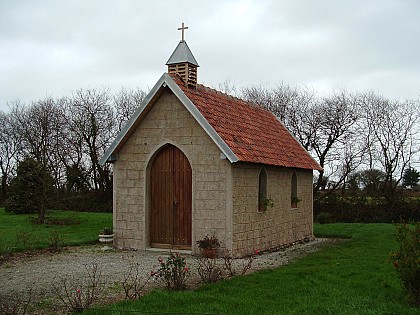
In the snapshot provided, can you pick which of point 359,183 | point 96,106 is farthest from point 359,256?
point 96,106

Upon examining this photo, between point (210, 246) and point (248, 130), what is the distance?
4574mm

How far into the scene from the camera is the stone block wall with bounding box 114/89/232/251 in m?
14.5

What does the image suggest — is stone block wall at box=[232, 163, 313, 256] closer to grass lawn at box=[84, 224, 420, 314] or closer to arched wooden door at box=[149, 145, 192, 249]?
arched wooden door at box=[149, 145, 192, 249]

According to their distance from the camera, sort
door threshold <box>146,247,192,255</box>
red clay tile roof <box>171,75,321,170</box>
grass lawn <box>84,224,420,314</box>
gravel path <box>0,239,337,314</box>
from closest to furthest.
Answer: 1. grass lawn <box>84,224,420,314</box>
2. gravel path <box>0,239,337,314</box>
3. red clay tile roof <box>171,75,321,170</box>
4. door threshold <box>146,247,192,255</box>

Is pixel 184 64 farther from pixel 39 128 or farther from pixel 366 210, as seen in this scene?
pixel 39 128

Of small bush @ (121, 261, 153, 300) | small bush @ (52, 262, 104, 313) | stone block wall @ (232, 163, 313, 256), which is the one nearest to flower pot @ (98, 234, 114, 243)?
small bush @ (121, 261, 153, 300)

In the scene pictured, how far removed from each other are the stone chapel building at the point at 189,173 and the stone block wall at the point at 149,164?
0.03 meters

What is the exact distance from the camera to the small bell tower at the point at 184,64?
52.0 ft

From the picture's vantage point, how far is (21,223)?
81.0 feet

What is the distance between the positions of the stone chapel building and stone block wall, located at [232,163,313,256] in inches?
1.2

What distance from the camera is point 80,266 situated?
12.7 meters

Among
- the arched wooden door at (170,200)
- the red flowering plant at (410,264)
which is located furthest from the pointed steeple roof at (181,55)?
the red flowering plant at (410,264)

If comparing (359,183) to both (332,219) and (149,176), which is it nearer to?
(332,219)

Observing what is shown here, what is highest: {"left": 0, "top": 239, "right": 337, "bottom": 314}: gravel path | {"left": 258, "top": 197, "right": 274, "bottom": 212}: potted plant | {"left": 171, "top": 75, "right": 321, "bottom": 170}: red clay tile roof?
{"left": 171, "top": 75, "right": 321, "bottom": 170}: red clay tile roof
